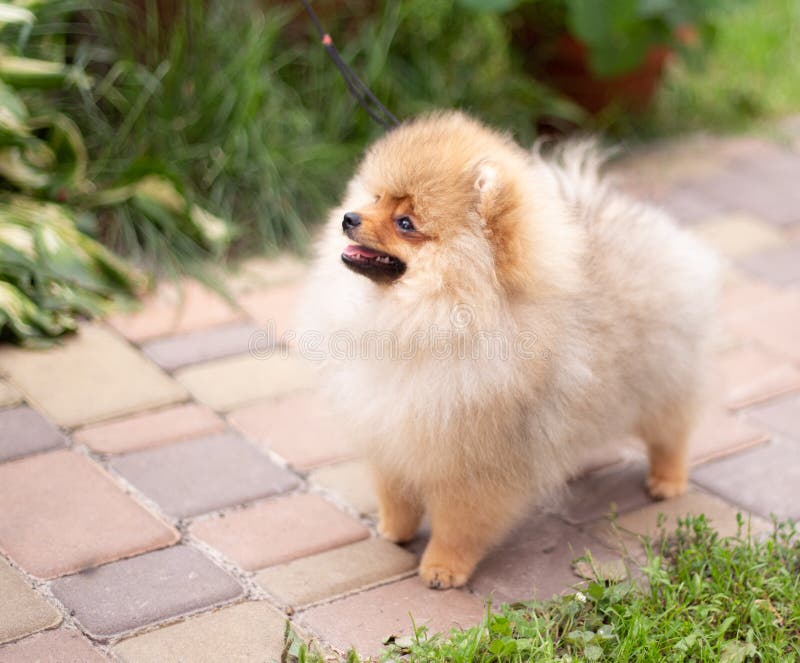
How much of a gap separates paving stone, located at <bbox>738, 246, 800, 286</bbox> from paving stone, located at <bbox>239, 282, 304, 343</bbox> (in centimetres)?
174

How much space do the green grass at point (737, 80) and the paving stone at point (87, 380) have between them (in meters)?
2.97

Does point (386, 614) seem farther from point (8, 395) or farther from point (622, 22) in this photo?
point (622, 22)

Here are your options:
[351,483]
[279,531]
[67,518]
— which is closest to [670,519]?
[351,483]

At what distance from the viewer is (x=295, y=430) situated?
294cm

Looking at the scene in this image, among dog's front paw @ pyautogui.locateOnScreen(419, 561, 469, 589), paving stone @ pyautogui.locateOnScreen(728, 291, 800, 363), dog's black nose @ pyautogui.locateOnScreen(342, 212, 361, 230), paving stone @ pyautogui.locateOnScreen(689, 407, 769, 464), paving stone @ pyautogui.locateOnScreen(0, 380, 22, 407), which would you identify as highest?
dog's black nose @ pyautogui.locateOnScreen(342, 212, 361, 230)

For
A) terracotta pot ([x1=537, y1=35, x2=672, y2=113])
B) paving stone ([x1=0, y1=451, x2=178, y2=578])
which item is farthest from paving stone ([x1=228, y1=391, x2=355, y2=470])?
terracotta pot ([x1=537, y1=35, x2=672, y2=113])

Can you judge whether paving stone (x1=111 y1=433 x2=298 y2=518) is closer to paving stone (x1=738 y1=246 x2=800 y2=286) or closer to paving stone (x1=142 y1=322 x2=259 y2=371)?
paving stone (x1=142 y1=322 x2=259 y2=371)

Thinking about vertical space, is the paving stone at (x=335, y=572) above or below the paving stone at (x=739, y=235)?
below

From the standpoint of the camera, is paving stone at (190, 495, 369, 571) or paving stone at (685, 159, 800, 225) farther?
paving stone at (685, 159, 800, 225)

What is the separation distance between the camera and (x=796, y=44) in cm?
584

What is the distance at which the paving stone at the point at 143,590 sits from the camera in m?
2.12

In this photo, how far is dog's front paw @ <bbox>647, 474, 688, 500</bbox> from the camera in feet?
8.99

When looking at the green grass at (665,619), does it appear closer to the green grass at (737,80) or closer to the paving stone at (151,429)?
the paving stone at (151,429)

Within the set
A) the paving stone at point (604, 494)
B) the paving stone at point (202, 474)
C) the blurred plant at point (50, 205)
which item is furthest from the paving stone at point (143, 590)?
the blurred plant at point (50, 205)
